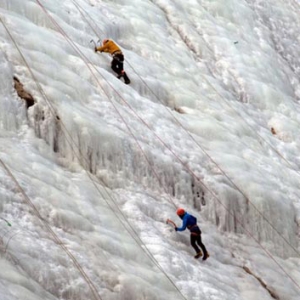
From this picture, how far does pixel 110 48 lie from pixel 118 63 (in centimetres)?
36

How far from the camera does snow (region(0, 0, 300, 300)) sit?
942 centimetres

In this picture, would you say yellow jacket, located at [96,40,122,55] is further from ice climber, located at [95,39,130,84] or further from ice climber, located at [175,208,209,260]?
ice climber, located at [175,208,209,260]

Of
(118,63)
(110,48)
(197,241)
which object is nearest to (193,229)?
(197,241)

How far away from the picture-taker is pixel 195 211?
12.7 m

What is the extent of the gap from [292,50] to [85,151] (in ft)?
38.5

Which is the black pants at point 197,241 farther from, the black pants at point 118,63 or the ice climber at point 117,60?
the black pants at point 118,63

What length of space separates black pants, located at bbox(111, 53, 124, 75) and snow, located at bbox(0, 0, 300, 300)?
202mm

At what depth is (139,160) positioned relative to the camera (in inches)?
483

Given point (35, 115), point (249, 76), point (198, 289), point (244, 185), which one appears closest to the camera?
point (198, 289)

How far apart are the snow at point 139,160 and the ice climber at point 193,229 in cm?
15

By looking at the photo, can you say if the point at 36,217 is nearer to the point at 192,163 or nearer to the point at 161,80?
the point at 192,163

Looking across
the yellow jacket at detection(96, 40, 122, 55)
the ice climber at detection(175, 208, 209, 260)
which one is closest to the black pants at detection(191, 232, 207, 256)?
the ice climber at detection(175, 208, 209, 260)

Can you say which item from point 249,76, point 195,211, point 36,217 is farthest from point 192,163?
point 249,76

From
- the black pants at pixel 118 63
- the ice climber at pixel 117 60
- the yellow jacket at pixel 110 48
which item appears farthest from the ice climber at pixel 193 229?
the yellow jacket at pixel 110 48
